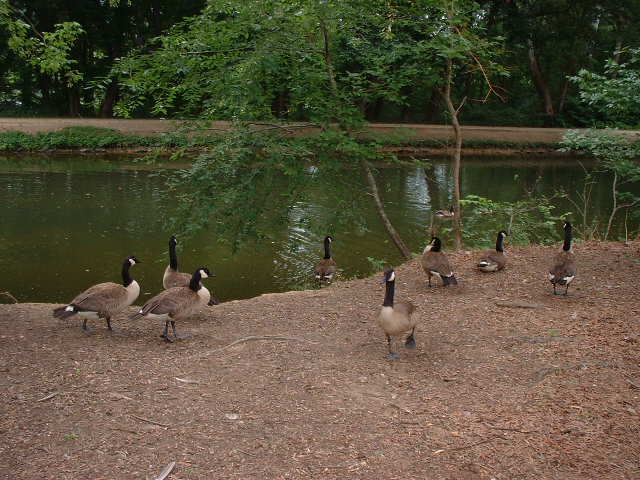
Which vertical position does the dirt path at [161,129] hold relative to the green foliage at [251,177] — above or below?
above

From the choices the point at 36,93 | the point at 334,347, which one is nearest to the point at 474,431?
the point at 334,347

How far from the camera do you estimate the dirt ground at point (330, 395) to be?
14.5ft

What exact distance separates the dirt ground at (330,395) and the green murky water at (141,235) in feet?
14.0

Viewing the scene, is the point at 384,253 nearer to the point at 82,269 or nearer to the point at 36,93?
the point at 82,269

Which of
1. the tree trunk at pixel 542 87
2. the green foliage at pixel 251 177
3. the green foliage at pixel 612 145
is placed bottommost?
the green foliage at pixel 251 177

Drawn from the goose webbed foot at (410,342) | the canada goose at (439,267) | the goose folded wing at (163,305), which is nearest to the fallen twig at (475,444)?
the goose webbed foot at (410,342)

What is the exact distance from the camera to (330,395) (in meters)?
5.44

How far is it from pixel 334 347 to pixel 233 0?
6135mm

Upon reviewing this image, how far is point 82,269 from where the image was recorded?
42.6 ft

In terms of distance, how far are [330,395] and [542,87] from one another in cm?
4393

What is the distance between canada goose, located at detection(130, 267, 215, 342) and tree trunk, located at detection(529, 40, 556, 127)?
4036cm

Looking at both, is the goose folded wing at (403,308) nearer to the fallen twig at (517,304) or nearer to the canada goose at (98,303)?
the fallen twig at (517,304)

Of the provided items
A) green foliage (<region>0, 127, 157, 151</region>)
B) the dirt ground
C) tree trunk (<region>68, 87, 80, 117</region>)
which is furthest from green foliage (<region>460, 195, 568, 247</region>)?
tree trunk (<region>68, 87, 80, 117</region>)

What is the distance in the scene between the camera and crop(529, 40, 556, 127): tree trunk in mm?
42141
